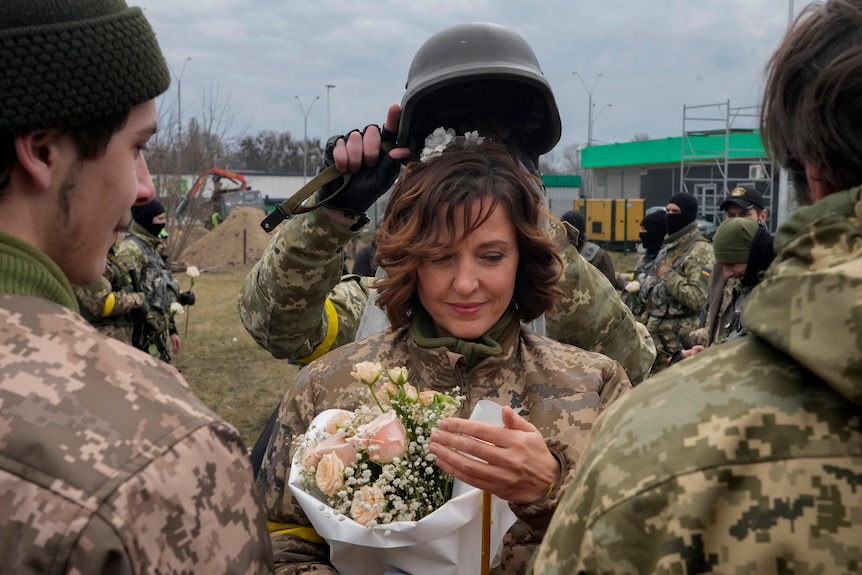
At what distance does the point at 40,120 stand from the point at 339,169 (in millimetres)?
1461

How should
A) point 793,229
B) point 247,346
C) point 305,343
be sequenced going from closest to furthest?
point 793,229 < point 305,343 < point 247,346

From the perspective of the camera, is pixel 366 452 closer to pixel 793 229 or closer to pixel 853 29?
pixel 793 229

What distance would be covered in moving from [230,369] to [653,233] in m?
6.23

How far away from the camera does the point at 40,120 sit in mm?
1290

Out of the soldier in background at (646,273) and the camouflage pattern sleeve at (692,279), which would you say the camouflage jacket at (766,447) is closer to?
the soldier in background at (646,273)

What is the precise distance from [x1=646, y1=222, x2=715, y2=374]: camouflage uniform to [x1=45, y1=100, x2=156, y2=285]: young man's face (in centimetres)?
736

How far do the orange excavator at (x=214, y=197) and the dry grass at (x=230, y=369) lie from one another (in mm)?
7005

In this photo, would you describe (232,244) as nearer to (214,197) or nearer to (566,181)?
(214,197)

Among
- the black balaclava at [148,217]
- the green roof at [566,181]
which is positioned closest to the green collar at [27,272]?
the black balaclava at [148,217]

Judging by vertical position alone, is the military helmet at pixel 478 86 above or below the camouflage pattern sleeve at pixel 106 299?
above

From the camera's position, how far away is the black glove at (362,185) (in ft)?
8.86

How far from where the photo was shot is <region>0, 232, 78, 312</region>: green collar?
1.27 m

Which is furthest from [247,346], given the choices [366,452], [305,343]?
[366,452]

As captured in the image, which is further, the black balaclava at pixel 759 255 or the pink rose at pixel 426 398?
the black balaclava at pixel 759 255
